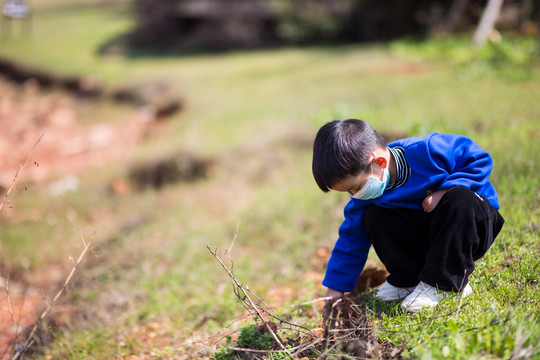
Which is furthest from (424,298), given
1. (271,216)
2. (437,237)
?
(271,216)

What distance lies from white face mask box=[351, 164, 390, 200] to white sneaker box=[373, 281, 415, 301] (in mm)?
541

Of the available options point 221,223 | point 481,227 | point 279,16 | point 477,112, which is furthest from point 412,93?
point 279,16

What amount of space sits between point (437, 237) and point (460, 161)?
0.39 metres

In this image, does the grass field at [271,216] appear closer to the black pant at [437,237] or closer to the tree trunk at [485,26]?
the black pant at [437,237]

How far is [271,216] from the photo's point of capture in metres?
5.15

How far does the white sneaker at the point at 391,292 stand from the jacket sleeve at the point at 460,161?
0.57m

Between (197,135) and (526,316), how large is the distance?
21.5 ft

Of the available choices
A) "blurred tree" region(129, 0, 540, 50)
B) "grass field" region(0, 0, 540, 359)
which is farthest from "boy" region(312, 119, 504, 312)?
"blurred tree" region(129, 0, 540, 50)

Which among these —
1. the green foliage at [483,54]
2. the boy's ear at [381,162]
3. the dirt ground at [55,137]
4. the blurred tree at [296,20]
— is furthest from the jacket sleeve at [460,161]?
the blurred tree at [296,20]

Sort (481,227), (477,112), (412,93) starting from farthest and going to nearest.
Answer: (412,93)
(477,112)
(481,227)

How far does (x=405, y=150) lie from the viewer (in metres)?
2.30

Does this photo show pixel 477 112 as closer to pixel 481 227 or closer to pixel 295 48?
pixel 481 227

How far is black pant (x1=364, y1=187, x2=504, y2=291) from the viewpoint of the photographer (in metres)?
2.08

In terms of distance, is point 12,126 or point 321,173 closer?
point 321,173
